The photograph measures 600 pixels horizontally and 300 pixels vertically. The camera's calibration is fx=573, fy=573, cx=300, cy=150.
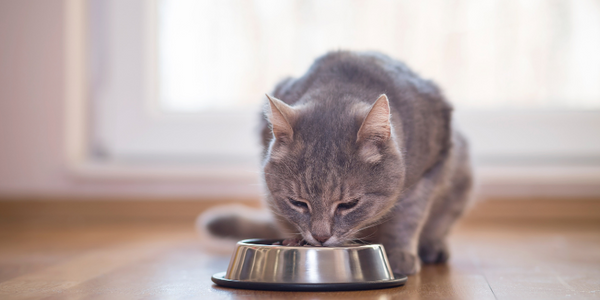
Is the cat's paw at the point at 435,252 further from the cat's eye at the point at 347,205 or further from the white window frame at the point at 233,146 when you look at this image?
the white window frame at the point at 233,146

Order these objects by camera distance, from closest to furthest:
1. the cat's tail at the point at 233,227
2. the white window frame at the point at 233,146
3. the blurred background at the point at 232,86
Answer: the cat's tail at the point at 233,227
the white window frame at the point at 233,146
the blurred background at the point at 232,86

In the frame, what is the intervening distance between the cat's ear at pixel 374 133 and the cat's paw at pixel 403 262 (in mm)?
313

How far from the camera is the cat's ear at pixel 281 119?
1239 mm

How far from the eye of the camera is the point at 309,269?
1062 mm

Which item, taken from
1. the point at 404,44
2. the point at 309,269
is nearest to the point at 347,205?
the point at 309,269

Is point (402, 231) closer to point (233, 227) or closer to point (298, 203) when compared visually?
point (298, 203)

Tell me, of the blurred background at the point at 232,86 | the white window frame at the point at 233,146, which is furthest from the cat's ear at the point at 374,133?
the blurred background at the point at 232,86

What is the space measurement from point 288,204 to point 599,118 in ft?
6.58

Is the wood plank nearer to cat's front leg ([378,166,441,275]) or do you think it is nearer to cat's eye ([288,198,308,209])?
cat's front leg ([378,166,441,275])

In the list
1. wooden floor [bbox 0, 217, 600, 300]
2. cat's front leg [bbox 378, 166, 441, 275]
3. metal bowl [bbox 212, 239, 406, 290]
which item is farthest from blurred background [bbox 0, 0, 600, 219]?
A: metal bowl [bbox 212, 239, 406, 290]

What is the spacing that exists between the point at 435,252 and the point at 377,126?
574 millimetres

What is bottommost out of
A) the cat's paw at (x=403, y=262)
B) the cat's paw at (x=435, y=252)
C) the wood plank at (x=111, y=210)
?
the wood plank at (x=111, y=210)

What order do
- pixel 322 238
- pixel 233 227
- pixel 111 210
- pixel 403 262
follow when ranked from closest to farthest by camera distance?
pixel 322 238 < pixel 403 262 < pixel 233 227 < pixel 111 210

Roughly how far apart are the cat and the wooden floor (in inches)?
6.0
